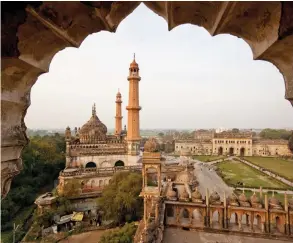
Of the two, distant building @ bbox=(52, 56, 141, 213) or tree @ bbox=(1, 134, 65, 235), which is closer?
tree @ bbox=(1, 134, 65, 235)

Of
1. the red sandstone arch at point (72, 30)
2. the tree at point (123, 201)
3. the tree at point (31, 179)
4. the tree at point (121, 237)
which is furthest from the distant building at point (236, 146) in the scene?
the red sandstone arch at point (72, 30)

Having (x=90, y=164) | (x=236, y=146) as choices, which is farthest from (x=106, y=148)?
(x=236, y=146)

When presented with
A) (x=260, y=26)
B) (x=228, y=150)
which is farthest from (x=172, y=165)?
(x=228, y=150)

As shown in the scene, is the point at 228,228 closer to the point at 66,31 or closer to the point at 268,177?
the point at 66,31

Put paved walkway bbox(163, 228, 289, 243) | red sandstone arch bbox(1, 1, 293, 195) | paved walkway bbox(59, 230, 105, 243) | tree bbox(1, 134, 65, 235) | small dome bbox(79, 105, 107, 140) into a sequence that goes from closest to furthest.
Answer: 1. red sandstone arch bbox(1, 1, 293, 195)
2. paved walkway bbox(163, 228, 289, 243)
3. paved walkway bbox(59, 230, 105, 243)
4. tree bbox(1, 134, 65, 235)
5. small dome bbox(79, 105, 107, 140)

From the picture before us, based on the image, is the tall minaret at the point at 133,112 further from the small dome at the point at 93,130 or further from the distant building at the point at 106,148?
the small dome at the point at 93,130

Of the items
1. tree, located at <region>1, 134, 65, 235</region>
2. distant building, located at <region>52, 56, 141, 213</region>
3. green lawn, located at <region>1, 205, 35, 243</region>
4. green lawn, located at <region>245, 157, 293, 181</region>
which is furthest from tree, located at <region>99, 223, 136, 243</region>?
green lawn, located at <region>245, 157, 293, 181</region>

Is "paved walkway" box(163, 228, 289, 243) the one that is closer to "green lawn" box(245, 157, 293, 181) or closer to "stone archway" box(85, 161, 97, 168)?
"stone archway" box(85, 161, 97, 168)

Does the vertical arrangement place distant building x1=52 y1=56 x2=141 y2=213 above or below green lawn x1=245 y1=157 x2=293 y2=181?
above
